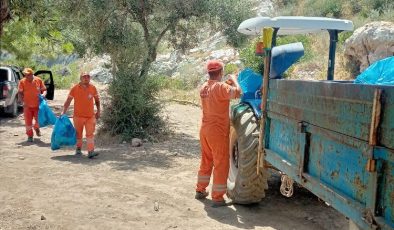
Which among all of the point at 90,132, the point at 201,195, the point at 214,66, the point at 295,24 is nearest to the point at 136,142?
the point at 90,132

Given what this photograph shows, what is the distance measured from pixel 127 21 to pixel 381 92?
8530 mm

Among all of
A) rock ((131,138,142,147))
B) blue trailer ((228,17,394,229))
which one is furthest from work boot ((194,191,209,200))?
rock ((131,138,142,147))

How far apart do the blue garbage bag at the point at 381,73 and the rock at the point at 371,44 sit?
11171 millimetres

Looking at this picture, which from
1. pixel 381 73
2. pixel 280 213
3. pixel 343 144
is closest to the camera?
pixel 343 144

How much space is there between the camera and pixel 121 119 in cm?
959

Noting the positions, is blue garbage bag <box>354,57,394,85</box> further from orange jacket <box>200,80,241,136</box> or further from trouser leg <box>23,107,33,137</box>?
trouser leg <box>23,107,33,137</box>

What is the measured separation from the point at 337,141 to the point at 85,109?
608 cm

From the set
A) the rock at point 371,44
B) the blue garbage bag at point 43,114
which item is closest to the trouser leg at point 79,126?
the blue garbage bag at point 43,114

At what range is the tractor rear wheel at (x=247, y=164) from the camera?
5.05 m

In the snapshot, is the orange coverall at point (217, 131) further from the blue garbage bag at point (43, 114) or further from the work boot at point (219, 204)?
the blue garbage bag at point (43, 114)

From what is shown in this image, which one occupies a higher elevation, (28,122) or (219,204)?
(28,122)

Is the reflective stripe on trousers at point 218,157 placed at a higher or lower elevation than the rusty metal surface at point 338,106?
lower

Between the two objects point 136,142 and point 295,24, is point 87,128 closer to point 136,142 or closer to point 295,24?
point 136,142

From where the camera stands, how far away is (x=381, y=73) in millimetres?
2787
